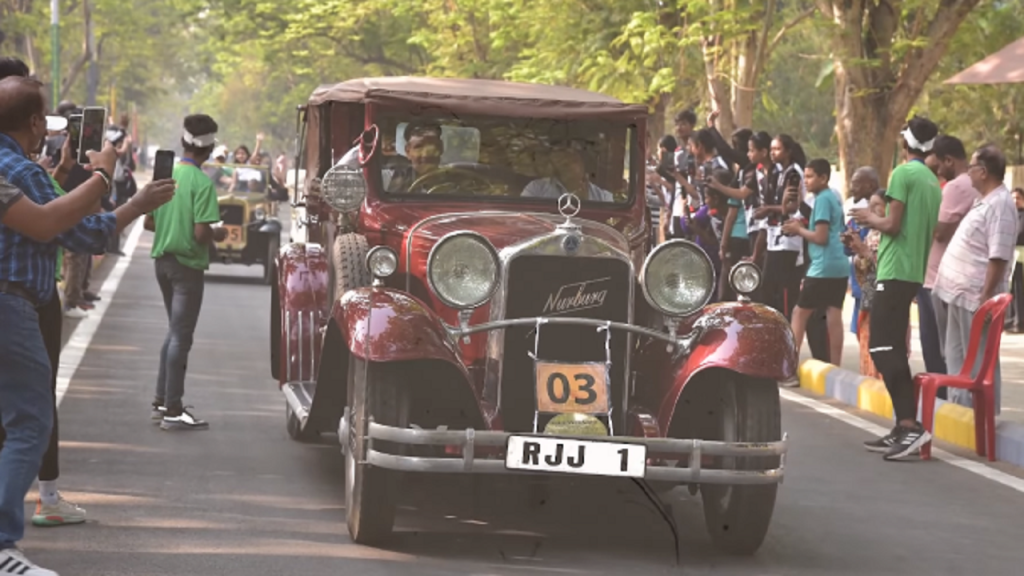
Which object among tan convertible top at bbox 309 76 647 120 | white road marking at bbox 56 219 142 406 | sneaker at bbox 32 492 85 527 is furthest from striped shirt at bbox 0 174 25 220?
white road marking at bbox 56 219 142 406

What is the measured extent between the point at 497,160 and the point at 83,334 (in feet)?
28.7

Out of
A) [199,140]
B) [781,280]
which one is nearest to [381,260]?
[199,140]

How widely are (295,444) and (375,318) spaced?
3.22 meters

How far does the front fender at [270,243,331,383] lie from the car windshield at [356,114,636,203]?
38.1 inches

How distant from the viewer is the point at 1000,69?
725 inches

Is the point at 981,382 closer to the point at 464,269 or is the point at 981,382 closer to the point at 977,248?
the point at 977,248

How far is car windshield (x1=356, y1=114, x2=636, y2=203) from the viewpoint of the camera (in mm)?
9703

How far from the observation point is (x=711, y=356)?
26.6 feet

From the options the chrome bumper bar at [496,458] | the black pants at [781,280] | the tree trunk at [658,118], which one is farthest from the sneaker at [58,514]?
the tree trunk at [658,118]

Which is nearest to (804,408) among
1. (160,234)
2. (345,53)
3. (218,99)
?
(160,234)

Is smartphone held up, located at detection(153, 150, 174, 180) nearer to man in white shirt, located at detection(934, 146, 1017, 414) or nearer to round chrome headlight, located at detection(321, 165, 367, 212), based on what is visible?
round chrome headlight, located at detection(321, 165, 367, 212)

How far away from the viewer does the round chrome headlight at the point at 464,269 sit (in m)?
8.24

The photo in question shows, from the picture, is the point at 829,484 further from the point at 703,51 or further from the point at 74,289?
the point at 703,51

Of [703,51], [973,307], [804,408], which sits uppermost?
[703,51]
